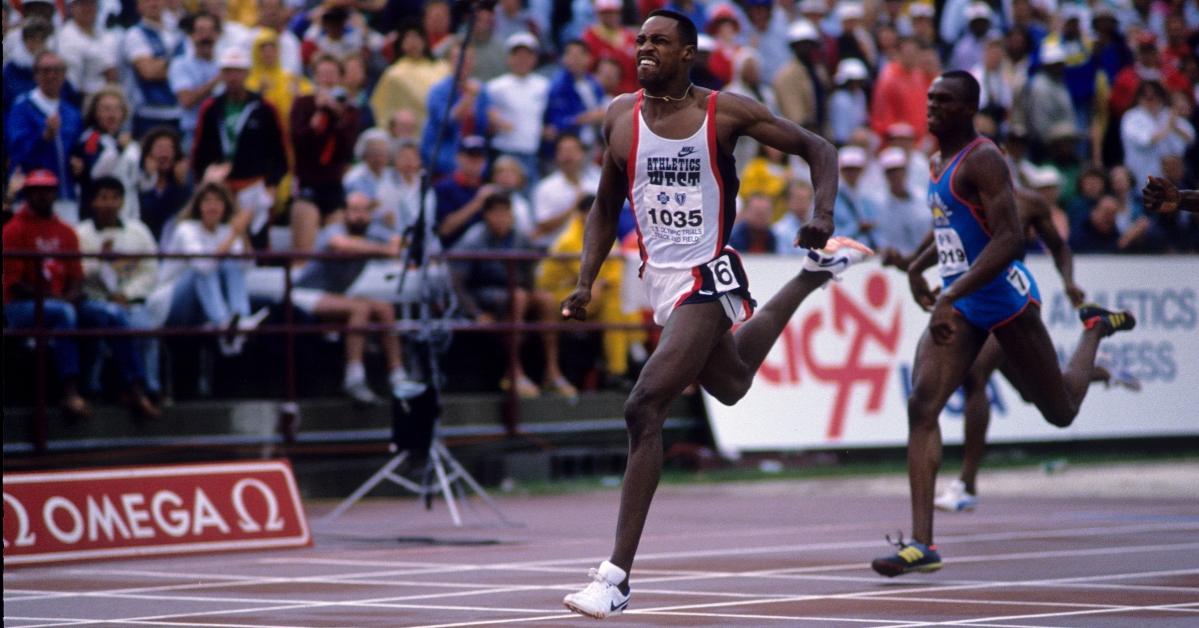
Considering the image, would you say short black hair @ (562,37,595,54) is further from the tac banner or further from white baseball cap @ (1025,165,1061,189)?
white baseball cap @ (1025,165,1061,189)

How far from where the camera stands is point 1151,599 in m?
8.30

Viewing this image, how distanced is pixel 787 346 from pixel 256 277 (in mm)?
5102

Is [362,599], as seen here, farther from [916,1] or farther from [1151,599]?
[916,1]

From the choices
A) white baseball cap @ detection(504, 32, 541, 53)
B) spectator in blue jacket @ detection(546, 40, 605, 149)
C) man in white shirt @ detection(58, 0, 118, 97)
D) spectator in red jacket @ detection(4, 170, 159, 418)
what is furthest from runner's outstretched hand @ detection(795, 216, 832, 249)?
spectator in blue jacket @ detection(546, 40, 605, 149)

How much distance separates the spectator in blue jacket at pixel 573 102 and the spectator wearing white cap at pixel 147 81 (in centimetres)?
406

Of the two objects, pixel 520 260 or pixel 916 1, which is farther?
pixel 916 1

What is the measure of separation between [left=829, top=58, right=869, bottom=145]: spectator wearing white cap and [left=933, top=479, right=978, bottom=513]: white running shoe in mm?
8444

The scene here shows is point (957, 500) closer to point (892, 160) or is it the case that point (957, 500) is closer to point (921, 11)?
point (892, 160)

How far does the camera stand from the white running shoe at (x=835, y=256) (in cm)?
948

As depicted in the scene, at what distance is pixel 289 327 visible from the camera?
50.9 feet

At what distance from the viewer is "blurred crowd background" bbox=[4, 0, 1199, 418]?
1519 cm

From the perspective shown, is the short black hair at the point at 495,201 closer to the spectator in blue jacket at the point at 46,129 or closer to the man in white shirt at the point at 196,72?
the man in white shirt at the point at 196,72

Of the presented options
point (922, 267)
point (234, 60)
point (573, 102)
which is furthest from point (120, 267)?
point (922, 267)

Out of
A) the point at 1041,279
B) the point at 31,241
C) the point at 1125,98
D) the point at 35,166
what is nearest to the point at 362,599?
the point at 31,241
